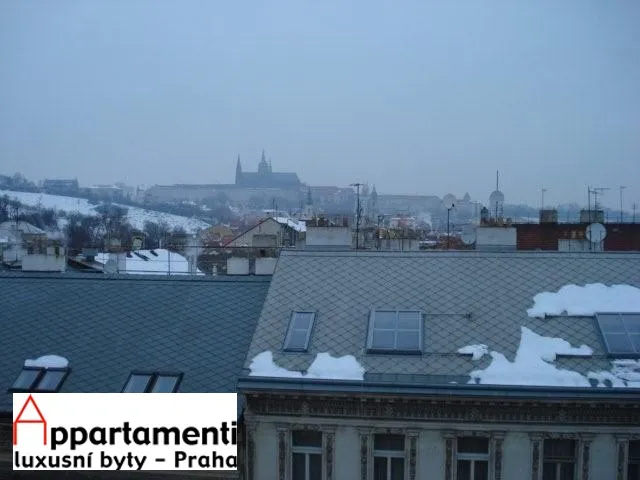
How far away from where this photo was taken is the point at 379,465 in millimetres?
14539

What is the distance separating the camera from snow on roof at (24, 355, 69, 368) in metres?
16.6

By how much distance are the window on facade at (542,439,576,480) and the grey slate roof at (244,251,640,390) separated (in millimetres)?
1495

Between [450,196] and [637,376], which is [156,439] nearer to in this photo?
[637,376]

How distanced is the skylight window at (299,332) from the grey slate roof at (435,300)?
0.15m

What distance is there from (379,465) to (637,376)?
17.3 ft

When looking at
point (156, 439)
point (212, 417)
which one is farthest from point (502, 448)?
point (156, 439)

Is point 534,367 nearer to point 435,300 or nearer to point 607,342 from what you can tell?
point 607,342

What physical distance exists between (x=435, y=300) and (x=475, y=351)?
200 centimetres

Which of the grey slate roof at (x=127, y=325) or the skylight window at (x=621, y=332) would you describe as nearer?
the skylight window at (x=621, y=332)

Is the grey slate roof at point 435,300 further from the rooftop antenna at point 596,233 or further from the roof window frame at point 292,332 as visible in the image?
the rooftop antenna at point 596,233

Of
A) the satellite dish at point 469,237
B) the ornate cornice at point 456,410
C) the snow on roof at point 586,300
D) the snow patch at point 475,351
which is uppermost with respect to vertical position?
the satellite dish at point 469,237

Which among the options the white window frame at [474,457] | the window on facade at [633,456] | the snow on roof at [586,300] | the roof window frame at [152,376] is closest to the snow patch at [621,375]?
the window on facade at [633,456]

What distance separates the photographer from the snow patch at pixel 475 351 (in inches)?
587

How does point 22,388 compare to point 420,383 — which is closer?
point 420,383
